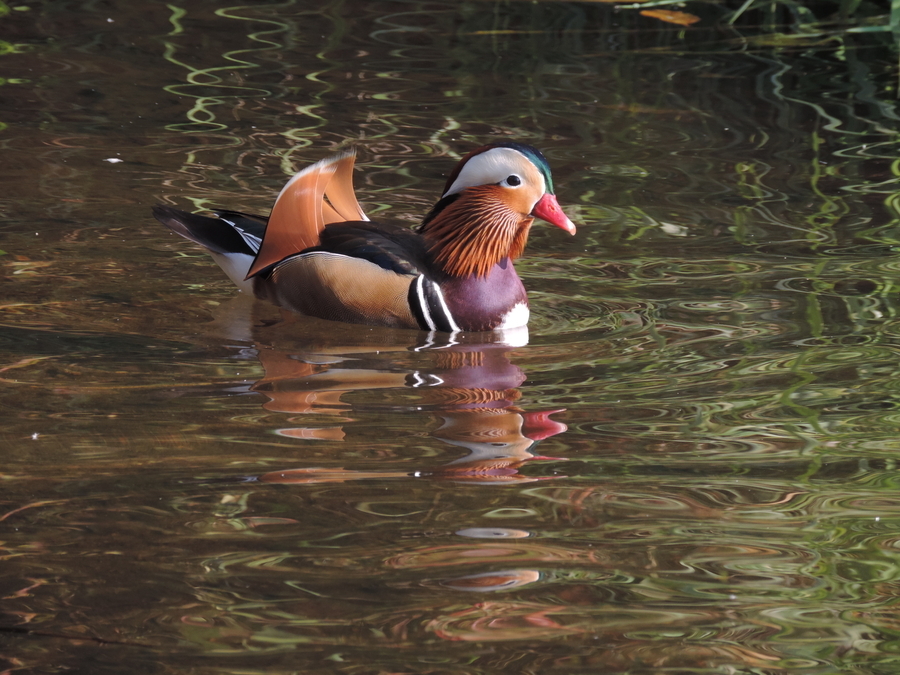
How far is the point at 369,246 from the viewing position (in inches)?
231

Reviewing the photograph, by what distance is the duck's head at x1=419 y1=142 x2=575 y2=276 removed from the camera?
5.91m

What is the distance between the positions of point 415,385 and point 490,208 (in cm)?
130

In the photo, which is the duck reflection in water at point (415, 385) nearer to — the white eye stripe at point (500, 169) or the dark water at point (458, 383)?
the dark water at point (458, 383)

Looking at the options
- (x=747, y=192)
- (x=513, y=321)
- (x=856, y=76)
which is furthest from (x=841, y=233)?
(x=856, y=76)

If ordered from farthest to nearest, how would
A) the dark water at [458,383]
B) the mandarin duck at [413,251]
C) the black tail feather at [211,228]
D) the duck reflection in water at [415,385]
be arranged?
1. the black tail feather at [211,228]
2. the mandarin duck at [413,251]
3. the duck reflection in water at [415,385]
4. the dark water at [458,383]

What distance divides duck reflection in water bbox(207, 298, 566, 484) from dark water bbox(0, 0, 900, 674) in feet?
0.07

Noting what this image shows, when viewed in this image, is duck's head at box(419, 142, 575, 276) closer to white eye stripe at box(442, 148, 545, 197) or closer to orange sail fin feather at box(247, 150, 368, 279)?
white eye stripe at box(442, 148, 545, 197)

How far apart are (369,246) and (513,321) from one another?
0.69m

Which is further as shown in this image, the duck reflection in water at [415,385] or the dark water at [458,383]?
the duck reflection in water at [415,385]

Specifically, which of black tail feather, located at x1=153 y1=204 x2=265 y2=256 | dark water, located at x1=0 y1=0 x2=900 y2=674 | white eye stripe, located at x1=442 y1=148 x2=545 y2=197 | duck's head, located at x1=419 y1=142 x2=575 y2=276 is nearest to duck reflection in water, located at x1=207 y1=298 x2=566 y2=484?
dark water, located at x1=0 y1=0 x2=900 y2=674

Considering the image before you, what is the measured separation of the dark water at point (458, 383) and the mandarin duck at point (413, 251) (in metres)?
0.14

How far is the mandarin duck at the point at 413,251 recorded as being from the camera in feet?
19.0

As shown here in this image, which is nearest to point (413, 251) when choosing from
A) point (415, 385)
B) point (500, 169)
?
point (500, 169)

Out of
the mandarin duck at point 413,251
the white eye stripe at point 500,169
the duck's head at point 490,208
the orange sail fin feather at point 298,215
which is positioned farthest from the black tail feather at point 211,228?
the white eye stripe at point 500,169
